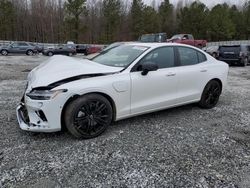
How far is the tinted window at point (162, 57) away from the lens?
4.64 m

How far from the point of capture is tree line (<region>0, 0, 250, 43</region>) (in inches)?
1870

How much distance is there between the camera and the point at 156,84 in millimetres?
4547

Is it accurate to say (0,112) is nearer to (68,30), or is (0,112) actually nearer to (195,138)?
(195,138)

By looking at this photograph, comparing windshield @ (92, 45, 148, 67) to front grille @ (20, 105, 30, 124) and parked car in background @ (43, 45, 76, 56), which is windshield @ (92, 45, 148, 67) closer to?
front grille @ (20, 105, 30, 124)

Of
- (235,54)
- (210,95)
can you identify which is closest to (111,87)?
(210,95)

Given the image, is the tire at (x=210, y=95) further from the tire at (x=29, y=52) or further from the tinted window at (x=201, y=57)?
the tire at (x=29, y=52)

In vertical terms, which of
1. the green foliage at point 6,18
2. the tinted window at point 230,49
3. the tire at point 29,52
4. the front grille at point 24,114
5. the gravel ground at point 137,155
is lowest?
the gravel ground at point 137,155

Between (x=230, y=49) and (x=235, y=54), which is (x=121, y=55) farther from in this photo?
(x=230, y=49)

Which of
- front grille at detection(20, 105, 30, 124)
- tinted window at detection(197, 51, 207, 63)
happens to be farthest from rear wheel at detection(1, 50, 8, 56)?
tinted window at detection(197, 51, 207, 63)

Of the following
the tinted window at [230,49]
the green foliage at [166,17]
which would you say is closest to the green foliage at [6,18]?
the green foliage at [166,17]

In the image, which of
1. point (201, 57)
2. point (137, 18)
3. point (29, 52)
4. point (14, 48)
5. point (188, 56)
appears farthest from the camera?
point (137, 18)

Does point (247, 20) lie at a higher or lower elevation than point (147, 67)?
higher

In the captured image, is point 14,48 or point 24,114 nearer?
point 24,114

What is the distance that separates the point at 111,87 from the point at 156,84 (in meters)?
0.92
